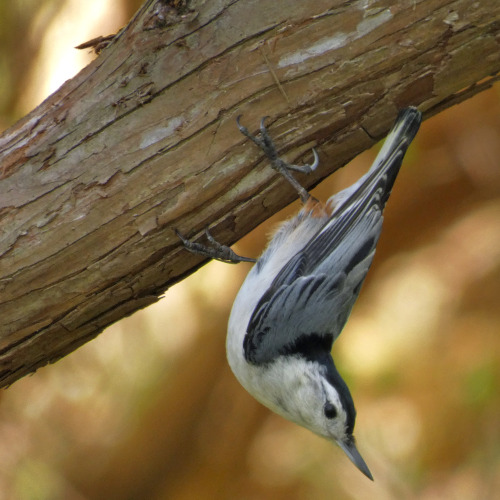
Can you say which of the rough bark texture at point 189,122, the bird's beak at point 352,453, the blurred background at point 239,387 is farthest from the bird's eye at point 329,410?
the blurred background at point 239,387

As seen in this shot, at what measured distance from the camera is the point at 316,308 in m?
1.59

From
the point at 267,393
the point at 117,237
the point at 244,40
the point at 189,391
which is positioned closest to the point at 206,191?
Result: the point at 117,237

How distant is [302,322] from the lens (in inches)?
63.5

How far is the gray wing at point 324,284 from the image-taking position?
1596 mm

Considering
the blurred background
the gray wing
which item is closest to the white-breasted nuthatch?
the gray wing

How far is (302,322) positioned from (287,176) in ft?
1.25

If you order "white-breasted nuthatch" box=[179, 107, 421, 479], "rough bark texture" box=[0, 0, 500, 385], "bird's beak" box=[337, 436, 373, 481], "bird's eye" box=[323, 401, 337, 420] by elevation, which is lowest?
"bird's beak" box=[337, 436, 373, 481]

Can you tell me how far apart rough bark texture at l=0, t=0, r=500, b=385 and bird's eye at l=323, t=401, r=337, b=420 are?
20.0 inches

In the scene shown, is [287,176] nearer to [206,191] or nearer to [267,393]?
[206,191]

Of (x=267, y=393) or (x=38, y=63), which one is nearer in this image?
(x=267, y=393)

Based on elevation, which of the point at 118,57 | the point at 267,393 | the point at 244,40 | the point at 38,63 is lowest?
the point at 267,393

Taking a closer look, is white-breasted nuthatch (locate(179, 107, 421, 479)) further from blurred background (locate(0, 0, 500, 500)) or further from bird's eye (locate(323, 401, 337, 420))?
blurred background (locate(0, 0, 500, 500))

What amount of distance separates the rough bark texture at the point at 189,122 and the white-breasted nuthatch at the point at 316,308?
9 cm

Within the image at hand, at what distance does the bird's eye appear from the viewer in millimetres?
1556
